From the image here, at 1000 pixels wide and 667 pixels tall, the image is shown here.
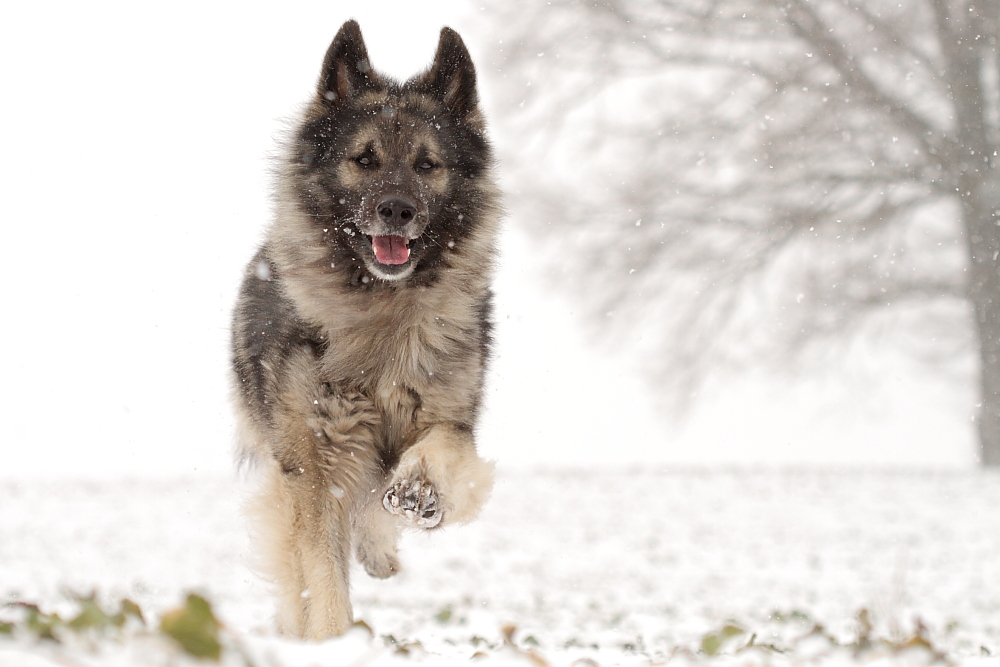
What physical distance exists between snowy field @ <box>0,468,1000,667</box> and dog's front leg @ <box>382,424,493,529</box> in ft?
1.65

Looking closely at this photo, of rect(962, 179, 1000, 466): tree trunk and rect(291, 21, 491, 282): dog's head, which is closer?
rect(291, 21, 491, 282): dog's head

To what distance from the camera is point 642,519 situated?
10.0 m

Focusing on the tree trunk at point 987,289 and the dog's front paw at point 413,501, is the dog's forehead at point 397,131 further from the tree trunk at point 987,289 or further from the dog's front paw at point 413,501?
the tree trunk at point 987,289

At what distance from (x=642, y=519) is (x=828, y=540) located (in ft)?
6.51

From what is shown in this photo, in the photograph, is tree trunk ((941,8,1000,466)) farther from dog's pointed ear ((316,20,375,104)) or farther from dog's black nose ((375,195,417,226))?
dog's black nose ((375,195,417,226))

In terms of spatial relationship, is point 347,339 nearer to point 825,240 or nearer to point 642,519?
point 642,519

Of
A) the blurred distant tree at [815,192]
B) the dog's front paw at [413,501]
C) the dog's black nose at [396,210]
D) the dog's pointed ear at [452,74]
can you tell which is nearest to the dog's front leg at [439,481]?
the dog's front paw at [413,501]

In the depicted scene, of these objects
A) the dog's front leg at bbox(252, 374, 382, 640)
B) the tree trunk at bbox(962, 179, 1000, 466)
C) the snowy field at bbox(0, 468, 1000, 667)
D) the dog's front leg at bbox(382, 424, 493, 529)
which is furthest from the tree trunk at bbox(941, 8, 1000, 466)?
the dog's front leg at bbox(252, 374, 382, 640)

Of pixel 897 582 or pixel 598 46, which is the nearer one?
pixel 897 582

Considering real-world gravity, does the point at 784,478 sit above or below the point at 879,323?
below

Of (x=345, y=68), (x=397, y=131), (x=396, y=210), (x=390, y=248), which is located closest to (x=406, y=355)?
(x=390, y=248)

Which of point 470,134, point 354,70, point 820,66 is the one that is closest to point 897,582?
point 470,134

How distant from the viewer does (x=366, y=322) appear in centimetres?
388

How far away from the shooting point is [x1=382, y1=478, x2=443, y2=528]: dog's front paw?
3.38m
